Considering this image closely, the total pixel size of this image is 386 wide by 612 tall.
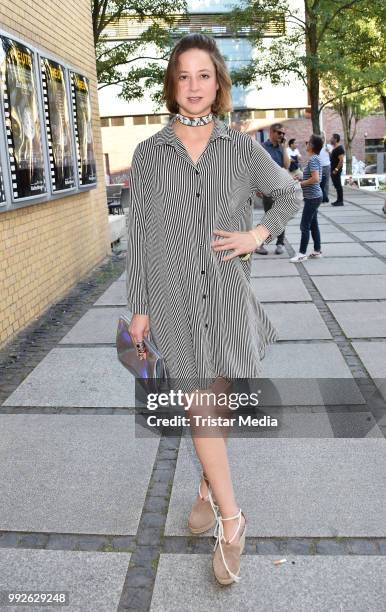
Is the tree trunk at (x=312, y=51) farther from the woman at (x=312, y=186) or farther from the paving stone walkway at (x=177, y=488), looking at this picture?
the paving stone walkway at (x=177, y=488)

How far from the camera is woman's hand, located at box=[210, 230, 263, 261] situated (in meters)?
2.43

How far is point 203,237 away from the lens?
248cm

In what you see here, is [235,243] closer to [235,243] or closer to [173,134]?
[235,243]

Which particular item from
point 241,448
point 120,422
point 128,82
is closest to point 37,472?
point 120,422

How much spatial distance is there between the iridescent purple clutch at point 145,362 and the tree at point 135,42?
16241mm

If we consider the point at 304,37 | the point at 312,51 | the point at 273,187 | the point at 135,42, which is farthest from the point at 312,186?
the point at 304,37

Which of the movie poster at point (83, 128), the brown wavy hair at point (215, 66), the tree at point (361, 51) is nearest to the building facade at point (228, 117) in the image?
the tree at point (361, 51)

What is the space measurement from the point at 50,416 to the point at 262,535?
6.05 feet

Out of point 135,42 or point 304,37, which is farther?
point 304,37

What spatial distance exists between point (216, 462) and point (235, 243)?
34.2 inches

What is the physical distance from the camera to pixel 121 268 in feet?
32.0

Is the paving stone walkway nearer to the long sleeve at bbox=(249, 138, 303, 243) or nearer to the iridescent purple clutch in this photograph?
the iridescent purple clutch

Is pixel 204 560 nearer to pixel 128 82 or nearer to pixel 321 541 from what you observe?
pixel 321 541

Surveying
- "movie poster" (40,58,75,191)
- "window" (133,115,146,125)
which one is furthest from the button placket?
"window" (133,115,146,125)
